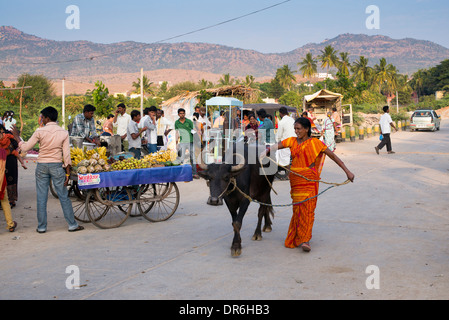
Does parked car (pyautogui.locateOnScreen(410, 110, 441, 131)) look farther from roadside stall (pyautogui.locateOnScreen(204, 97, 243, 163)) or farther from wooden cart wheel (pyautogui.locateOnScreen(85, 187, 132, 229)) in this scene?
wooden cart wheel (pyautogui.locateOnScreen(85, 187, 132, 229))

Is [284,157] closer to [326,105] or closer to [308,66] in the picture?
[326,105]

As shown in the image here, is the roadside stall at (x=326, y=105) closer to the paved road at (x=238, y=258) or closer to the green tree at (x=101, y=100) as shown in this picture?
the green tree at (x=101, y=100)

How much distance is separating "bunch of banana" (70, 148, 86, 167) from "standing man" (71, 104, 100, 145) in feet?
4.17

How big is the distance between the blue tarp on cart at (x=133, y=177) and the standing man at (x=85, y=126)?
218 centimetres

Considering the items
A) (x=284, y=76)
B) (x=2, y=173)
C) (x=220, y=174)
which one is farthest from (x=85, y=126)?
(x=284, y=76)

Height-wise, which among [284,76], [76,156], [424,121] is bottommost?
[76,156]

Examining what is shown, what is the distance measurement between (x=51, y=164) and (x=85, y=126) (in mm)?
2165

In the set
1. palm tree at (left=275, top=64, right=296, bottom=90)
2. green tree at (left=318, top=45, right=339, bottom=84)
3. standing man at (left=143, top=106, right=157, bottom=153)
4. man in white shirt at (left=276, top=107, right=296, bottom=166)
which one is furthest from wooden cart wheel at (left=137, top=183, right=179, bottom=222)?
palm tree at (left=275, top=64, right=296, bottom=90)

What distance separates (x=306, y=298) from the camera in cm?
471

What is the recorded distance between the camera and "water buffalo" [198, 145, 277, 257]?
6.33 m

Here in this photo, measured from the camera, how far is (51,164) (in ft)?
25.6

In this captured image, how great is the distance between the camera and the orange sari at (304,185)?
21.7 ft

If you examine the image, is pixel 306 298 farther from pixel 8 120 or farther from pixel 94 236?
pixel 8 120
